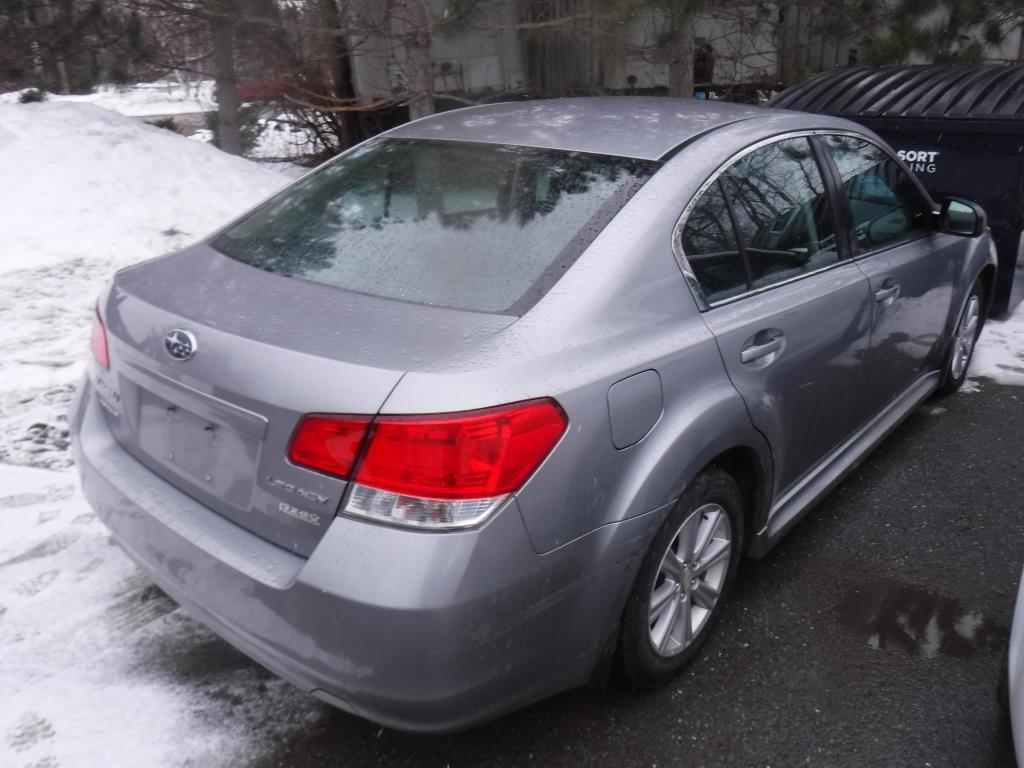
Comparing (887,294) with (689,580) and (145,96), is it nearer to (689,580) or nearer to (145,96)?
(689,580)

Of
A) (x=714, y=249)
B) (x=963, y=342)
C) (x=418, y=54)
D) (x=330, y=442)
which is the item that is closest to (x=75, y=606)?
(x=330, y=442)

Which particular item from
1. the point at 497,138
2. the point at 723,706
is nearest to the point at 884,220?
the point at 497,138

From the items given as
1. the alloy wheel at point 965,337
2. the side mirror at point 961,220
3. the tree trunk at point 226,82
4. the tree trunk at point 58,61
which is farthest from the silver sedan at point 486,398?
the tree trunk at point 58,61

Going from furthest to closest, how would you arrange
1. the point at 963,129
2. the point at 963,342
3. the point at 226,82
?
the point at 226,82 → the point at 963,129 → the point at 963,342

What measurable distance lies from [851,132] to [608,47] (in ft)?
17.6

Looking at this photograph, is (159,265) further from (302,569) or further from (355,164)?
(302,569)

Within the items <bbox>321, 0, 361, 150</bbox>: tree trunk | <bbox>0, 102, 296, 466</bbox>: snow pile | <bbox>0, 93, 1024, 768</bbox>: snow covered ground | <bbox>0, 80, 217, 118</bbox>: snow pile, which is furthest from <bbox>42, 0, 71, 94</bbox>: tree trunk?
<bbox>321, 0, 361, 150</bbox>: tree trunk

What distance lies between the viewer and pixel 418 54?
9.01m

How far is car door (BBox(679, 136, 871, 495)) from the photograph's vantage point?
262 centimetres

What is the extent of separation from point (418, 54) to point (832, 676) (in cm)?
779

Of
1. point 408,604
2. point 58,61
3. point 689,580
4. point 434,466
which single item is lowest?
point 689,580

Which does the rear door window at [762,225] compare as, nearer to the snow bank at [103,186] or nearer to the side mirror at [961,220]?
the side mirror at [961,220]

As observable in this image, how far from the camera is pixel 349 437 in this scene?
6.36ft

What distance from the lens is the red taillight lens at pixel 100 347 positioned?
8.36 feet
